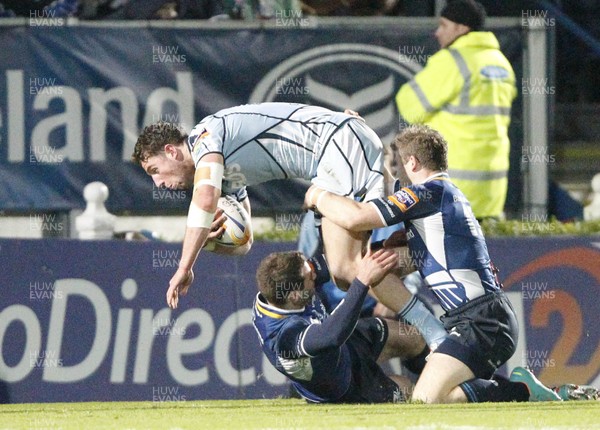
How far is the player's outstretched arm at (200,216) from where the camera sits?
7703 mm

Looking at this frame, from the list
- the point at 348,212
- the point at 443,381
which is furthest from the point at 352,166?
the point at 443,381

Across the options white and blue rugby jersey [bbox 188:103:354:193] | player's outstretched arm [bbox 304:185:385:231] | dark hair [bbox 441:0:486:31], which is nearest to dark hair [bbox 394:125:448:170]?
white and blue rugby jersey [bbox 188:103:354:193]

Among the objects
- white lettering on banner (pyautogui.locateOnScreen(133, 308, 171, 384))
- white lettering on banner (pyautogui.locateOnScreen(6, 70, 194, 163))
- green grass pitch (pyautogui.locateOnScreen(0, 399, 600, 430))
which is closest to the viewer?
green grass pitch (pyautogui.locateOnScreen(0, 399, 600, 430))

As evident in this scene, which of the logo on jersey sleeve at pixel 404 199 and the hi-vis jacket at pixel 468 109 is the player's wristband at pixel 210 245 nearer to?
the logo on jersey sleeve at pixel 404 199

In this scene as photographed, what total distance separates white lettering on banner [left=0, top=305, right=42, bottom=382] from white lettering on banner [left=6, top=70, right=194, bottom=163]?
1.40m

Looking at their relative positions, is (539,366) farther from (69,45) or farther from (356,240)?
(69,45)

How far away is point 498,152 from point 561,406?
3.23 m

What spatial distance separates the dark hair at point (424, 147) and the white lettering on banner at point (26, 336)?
115 inches

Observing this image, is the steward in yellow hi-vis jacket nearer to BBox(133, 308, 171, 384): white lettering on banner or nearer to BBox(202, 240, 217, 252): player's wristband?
BBox(133, 308, 171, 384): white lettering on banner

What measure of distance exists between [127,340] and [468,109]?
9.37 feet

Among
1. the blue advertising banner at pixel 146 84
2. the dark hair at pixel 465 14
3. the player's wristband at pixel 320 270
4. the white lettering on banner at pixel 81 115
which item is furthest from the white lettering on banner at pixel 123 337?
the dark hair at pixel 465 14

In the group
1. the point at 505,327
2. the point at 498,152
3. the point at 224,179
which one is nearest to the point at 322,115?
the point at 224,179

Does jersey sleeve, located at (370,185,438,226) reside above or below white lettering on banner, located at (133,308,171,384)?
above

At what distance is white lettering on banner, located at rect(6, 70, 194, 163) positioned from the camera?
1074cm
